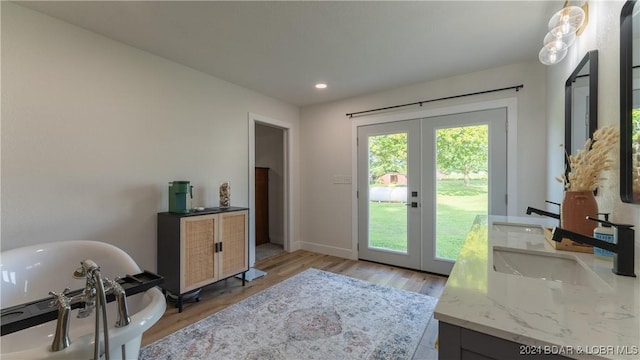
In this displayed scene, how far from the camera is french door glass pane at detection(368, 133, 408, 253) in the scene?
11.5ft

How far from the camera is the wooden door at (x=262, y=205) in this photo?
4758 millimetres

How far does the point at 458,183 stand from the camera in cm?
311

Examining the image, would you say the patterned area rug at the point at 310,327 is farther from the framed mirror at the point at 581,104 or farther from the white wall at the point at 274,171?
the white wall at the point at 274,171

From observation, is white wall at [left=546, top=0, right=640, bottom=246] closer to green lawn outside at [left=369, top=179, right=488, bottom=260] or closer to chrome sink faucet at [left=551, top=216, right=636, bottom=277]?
chrome sink faucet at [left=551, top=216, right=636, bottom=277]

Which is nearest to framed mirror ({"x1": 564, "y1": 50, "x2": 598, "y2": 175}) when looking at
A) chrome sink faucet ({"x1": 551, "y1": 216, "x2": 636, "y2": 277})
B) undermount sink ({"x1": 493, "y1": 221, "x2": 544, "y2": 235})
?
undermount sink ({"x1": 493, "y1": 221, "x2": 544, "y2": 235})

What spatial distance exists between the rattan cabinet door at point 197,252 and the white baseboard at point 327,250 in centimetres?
185

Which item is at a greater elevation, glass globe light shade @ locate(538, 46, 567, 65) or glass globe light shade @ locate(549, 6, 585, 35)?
glass globe light shade @ locate(549, 6, 585, 35)

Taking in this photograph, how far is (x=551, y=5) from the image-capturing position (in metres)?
1.85

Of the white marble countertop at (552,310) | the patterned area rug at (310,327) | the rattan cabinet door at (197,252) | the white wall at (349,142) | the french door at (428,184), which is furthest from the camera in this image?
the french door at (428,184)

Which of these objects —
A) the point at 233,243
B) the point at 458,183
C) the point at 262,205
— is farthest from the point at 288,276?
the point at 458,183

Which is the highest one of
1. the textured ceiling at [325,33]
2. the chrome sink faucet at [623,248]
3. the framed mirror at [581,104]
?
the textured ceiling at [325,33]

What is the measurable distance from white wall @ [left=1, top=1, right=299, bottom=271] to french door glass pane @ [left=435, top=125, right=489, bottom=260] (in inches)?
109

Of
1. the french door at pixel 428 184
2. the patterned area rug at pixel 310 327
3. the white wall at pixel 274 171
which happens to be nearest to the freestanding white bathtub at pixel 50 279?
the patterned area rug at pixel 310 327

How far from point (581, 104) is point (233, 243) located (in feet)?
10.1
